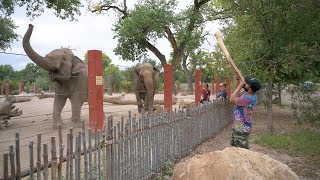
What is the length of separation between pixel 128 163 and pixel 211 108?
5633mm

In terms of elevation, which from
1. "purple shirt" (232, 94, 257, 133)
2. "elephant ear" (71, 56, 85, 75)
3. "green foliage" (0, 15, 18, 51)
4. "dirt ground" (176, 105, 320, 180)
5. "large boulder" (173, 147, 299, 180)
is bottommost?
"dirt ground" (176, 105, 320, 180)

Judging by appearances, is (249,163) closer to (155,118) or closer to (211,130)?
(155,118)

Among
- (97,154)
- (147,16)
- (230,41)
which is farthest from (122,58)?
(97,154)

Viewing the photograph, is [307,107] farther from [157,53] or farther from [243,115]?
[157,53]

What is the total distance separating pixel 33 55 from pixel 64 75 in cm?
195

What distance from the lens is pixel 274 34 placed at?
419 inches

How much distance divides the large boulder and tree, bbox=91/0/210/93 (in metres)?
14.3

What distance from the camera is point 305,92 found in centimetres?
888

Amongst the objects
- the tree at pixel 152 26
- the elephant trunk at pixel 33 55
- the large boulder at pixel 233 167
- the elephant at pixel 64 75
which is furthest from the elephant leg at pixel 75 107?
the tree at pixel 152 26

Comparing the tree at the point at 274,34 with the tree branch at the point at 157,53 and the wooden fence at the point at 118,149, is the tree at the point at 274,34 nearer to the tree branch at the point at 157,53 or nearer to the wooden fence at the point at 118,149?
the wooden fence at the point at 118,149

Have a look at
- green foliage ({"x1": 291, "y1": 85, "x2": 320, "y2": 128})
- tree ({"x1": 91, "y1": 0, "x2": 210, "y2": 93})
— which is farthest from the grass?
tree ({"x1": 91, "y1": 0, "x2": 210, "y2": 93})

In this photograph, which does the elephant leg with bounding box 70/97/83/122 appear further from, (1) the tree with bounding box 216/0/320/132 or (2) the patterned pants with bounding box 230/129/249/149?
(1) the tree with bounding box 216/0/320/132

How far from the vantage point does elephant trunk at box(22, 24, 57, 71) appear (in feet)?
21.3

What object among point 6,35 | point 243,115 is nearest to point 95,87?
point 243,115
